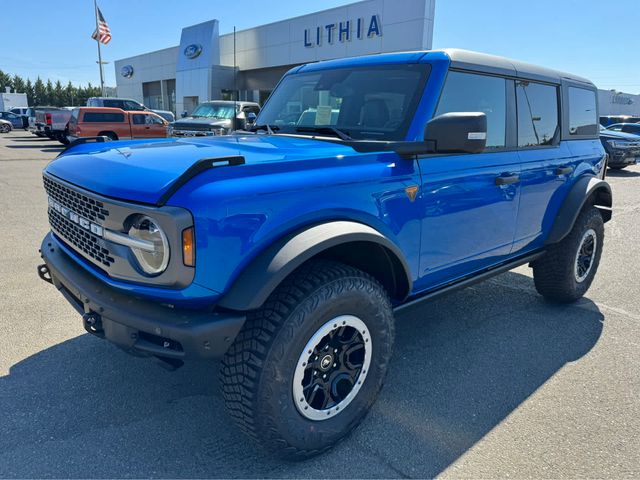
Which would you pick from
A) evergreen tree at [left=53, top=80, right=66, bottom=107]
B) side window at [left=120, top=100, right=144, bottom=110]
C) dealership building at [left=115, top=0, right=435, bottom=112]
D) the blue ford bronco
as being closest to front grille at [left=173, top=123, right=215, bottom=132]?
dealership building at [left=115, top=0, right=435, bottom=112]

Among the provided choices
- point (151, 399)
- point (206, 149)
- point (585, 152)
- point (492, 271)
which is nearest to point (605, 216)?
point (585, 152)

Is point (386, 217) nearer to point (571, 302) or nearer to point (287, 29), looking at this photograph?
point (571, 302)

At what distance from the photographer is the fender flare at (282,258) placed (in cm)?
196

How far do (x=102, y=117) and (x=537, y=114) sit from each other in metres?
18.1

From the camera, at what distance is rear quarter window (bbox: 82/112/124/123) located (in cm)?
1804

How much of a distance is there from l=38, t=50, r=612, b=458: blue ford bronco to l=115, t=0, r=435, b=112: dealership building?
18.1 metres

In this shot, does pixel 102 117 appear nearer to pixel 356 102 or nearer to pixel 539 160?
pixel 356 102

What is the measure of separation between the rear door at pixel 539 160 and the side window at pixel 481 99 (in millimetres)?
239

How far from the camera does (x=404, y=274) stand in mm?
2666

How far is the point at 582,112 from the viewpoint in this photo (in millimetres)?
4422

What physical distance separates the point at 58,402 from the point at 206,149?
5.54ft

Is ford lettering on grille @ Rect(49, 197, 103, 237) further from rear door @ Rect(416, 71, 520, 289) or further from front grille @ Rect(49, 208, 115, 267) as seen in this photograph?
rear door @ Rect(416, 71, 520, 289)

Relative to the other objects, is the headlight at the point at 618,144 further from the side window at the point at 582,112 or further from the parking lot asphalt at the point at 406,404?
the parking lot asphalt at the point at 406,404

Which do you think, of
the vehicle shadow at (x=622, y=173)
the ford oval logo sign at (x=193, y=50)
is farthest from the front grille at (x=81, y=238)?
the ford oval logo sign at (x=193, y=50)
